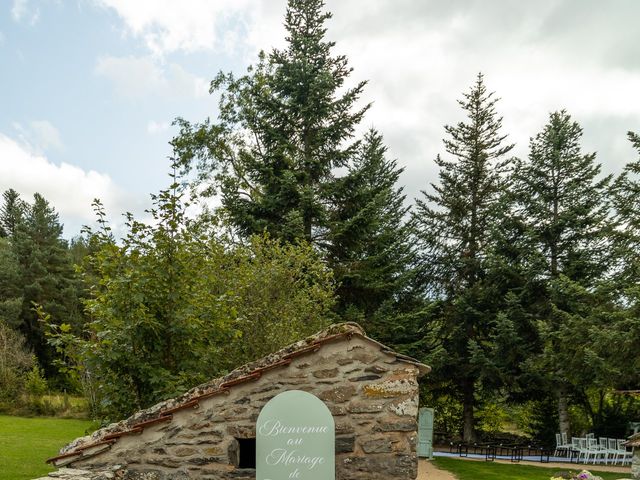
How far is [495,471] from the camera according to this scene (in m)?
12.7

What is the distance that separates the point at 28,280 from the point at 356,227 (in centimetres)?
2471

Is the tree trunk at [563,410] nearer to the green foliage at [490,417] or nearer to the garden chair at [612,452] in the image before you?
the garden chair at [612,452]

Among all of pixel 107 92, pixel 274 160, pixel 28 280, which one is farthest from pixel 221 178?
pixel 28 280

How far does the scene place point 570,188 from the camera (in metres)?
18.6

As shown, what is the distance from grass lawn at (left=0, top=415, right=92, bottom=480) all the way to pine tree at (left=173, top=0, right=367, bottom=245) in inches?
332

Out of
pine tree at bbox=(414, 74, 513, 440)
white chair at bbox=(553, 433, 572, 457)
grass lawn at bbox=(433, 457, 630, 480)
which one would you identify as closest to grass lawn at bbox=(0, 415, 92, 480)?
grass lawn at bbox=(433, 457, 630, 480)

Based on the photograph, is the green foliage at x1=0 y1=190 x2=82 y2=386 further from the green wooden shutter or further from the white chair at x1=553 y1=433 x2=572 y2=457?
the white chair at x1=553 y1=433 x2=572 y2=457

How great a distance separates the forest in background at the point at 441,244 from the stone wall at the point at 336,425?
14.6ft

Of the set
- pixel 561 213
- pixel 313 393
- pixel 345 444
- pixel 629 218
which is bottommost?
pixel 345 444

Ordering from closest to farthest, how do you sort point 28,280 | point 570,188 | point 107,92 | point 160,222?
point 160,222 < point 107,92 < point 570,188 < point 28,280

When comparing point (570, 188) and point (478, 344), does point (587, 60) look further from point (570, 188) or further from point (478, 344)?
point (478, 344)

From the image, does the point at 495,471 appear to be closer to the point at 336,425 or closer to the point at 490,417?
the point at 490,417

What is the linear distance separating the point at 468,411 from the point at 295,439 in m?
17.5

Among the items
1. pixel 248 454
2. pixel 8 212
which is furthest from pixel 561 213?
pixel 8 212
